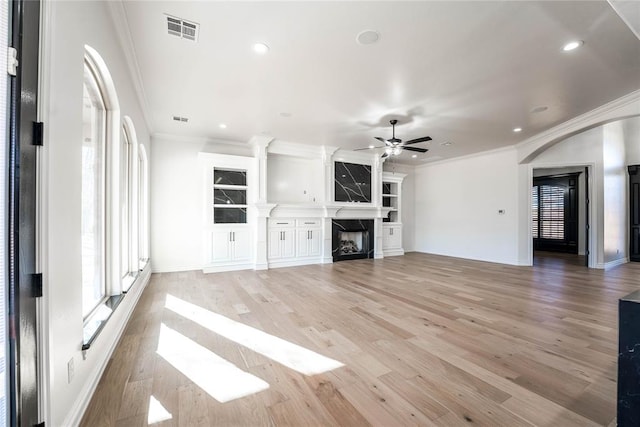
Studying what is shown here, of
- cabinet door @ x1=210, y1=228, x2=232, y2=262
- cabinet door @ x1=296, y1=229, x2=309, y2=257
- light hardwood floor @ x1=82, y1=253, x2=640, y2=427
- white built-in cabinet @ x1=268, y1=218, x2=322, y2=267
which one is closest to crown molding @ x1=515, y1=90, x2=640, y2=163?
light hardwood floor @ x1=82, y1=253, x2=640, y2=427

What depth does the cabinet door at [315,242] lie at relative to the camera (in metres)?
6.41

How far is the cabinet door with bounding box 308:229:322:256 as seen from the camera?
21.0 feet

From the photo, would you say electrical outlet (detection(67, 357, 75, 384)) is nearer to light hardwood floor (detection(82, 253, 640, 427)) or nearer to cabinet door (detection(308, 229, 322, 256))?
light hardwood floor (detection(82, 253, 640, 427))

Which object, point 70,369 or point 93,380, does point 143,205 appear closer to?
point 93,380

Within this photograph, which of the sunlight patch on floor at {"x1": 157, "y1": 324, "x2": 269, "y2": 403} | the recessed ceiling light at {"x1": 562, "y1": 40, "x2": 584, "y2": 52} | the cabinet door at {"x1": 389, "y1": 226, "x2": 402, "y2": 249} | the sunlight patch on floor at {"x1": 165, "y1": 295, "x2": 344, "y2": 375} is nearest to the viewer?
the sunlight patch on floor at {"x1": 157, "y1": 324, "x2": 269, "y2": 403}

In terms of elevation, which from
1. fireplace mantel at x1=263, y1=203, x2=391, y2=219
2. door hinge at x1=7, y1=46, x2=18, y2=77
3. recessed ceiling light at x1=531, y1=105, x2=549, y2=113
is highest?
recessed ceiling light at x1=531, y1=105, x2=549, y2=113

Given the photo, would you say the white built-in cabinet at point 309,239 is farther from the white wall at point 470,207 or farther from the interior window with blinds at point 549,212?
the interior window with blinds at point 549,212

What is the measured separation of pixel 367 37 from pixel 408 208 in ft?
22.6

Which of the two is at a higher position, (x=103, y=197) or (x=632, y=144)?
(x=632, y=144)

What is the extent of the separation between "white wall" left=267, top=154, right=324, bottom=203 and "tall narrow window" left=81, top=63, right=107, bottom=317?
12.8ft

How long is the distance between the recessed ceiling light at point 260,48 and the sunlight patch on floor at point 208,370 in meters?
2.88

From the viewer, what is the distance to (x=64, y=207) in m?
1.41

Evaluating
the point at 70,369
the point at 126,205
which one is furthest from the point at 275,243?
the point at 70,369

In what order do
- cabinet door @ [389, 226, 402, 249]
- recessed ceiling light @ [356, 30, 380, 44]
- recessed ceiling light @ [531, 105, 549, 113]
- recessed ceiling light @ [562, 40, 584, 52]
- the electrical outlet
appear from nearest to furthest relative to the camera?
the electrical outlet < recessed ceiling light @ [356, 30, 380, 44] < recessed ceiling light @ [562, 40, 584, 52] < recessed ceiling light @ [531, 105, 549, 113] < cabinet door @ [389, 226, 402, 249]
